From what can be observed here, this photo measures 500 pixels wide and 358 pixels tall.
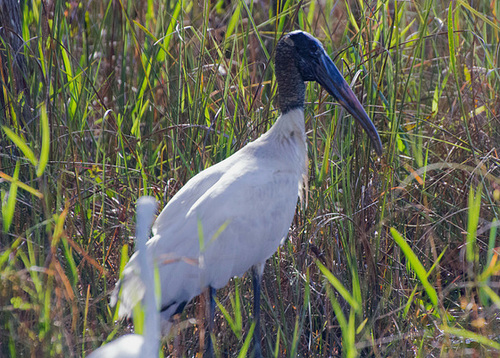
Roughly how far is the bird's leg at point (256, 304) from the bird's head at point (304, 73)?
0.65 m

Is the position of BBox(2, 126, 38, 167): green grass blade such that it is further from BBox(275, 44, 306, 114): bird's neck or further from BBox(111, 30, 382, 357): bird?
BBox(275, 44, 306, 114): bird's neck

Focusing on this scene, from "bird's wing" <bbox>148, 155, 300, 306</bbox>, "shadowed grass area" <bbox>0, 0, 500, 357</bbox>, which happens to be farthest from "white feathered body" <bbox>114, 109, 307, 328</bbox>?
"shadowed grass area" <bbox>0, 0, 500, 357</bbox>

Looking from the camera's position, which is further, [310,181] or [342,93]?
[310,181]

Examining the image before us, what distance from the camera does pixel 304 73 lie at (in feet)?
9.42

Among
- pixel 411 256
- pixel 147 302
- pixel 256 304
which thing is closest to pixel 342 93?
pixel 256 304

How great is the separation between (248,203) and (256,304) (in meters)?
0.37

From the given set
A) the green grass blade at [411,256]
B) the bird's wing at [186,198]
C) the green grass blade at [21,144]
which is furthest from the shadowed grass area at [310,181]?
the green grass blade at [411,256]

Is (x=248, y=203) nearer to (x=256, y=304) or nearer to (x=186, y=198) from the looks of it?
(x=186, y=198)

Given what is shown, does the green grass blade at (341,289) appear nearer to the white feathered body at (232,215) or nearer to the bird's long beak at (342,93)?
the white feathered body at (232,215)

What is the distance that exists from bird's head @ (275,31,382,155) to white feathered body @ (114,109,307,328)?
5.2 inches

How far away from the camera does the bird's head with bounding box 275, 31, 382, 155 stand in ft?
8.96

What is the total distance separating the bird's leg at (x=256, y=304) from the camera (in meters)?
2.48

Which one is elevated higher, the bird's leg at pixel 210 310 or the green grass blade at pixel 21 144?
the green grass blade at pixel 21 144

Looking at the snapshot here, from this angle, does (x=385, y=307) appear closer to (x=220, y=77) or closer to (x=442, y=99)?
(x=220, y=77)
